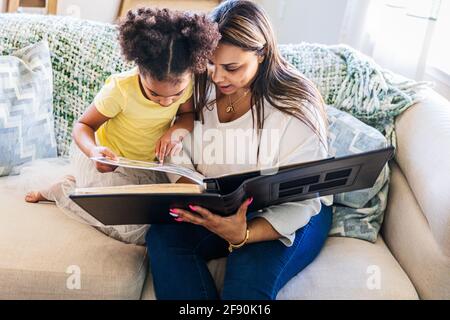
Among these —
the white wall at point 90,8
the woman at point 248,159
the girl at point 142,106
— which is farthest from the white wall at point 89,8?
the woman at point 248,159

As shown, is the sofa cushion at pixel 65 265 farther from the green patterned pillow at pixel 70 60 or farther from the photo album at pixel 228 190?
the green patterned pillow at pixel 70 60

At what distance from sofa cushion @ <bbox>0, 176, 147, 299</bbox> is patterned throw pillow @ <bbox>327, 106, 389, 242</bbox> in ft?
1.84

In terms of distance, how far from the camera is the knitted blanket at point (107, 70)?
59.4 inches

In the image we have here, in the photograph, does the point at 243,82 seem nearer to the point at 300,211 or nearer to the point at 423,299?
the point at 300,211

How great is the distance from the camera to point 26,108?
1497mm

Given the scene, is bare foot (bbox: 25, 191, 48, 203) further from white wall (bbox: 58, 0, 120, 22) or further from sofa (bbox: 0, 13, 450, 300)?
white wall (bbox: 58, 0, 120, 22)

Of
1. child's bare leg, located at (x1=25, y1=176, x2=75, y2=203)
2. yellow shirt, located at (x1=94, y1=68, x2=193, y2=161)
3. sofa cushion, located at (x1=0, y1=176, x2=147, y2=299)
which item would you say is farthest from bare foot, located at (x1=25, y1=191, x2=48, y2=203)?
yellow shirt, located at (x1=94, y1=68, x2=193, y2=161)

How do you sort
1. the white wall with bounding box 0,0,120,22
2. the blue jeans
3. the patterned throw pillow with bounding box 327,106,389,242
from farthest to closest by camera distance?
the white wall with bounding box 0,0,120,22 → the patterned throw pillow with bounding box 327,106,389,242 → the blue jeans

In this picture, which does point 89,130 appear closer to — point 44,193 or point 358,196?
point 44,193

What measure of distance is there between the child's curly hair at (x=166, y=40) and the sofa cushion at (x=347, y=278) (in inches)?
19.5

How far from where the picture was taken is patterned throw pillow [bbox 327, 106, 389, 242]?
137 cm

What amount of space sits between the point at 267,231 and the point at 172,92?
38 centimetres

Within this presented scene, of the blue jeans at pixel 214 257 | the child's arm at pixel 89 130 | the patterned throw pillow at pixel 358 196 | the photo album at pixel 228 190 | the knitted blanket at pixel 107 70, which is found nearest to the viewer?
the photo album at pixel 228 190
